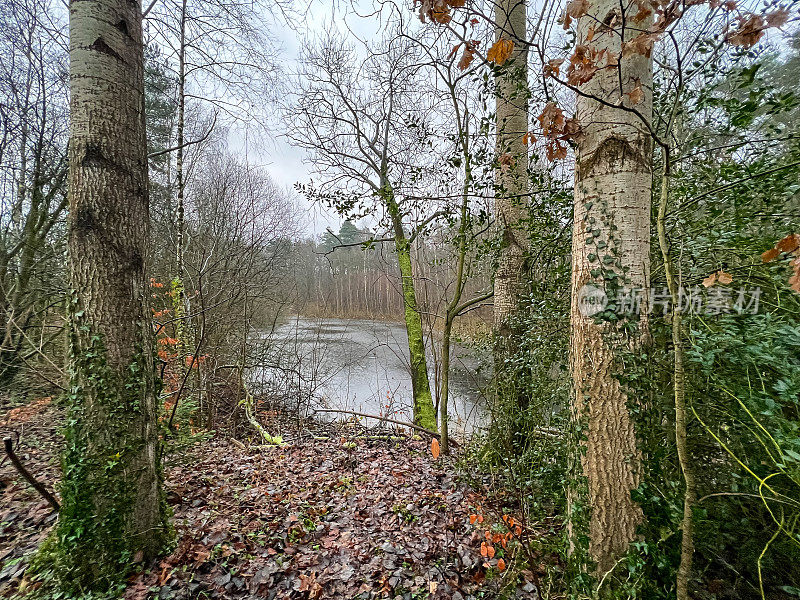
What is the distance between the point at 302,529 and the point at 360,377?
665cm

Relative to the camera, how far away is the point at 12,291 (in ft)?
14.5

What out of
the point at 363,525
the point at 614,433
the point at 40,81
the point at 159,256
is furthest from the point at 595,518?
the point at 40,81

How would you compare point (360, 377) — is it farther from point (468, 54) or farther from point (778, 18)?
point (778, 18)

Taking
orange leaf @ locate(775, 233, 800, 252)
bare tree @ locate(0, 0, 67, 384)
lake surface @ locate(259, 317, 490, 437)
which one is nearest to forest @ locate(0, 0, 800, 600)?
orange leaf @ locate(775, 233, 800, 252)

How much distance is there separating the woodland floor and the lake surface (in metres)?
1.28

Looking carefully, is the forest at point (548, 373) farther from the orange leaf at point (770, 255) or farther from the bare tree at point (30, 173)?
the bare tree at point (30, 173)

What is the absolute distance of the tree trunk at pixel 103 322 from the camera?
173 centimetres

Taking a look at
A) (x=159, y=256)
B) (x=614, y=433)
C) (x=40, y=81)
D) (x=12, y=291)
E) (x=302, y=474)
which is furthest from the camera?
(x=159, y=256)

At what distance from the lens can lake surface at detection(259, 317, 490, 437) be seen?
17.6ft

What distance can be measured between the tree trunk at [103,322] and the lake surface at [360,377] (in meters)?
2.72

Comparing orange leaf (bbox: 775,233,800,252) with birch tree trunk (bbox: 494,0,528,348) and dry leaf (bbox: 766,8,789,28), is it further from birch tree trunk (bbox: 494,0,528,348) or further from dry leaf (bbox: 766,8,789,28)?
birch tree trunk (bbox: 494,0,528,348)

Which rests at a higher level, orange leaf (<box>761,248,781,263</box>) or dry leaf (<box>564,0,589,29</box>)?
dry leaf (<box>564,0,589,29</box>)

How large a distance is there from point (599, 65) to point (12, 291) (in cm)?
689

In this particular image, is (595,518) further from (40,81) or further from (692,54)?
(40,81)
